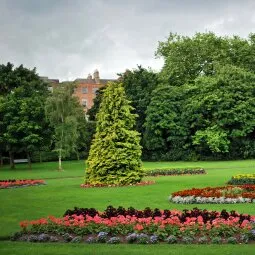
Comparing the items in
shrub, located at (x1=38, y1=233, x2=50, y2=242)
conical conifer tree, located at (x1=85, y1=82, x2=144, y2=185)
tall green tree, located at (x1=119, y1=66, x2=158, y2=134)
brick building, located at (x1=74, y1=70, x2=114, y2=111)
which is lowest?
shrub, located at (x1=38, y1=233, x2=50, y2=242)

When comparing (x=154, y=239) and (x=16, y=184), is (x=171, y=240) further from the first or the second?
(x=16, y=184)

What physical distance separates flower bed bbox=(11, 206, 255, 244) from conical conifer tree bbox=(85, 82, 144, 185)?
15.9m

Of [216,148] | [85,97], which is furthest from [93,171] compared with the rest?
[85,97]

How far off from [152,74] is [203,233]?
56890 millimetres

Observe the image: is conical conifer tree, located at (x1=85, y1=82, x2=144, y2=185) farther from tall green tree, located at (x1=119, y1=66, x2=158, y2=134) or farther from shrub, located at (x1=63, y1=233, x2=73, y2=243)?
tall green tree, located at (x1=119, y1=66, x2=158, y2=134)

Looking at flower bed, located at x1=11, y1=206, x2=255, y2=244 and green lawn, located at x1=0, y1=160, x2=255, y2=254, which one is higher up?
flower bed, located at x1=11, y1=206, x2=255, y2=244

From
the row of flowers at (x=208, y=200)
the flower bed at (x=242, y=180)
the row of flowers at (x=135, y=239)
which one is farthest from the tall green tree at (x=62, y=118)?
the row of flowers at (x=135, y=239)

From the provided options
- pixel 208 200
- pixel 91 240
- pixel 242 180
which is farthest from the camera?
pixel 242 180

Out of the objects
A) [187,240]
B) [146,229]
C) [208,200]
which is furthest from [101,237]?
[208,200]

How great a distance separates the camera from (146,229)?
509 inches

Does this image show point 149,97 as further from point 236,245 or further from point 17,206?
point 236,245

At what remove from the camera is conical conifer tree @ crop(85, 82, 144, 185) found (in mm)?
30312

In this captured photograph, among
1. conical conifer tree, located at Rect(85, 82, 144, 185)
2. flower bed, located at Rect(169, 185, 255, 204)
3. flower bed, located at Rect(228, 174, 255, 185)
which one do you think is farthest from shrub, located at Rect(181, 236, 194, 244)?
conical conifer tree, located at Rect(85, 82, 144, 185)

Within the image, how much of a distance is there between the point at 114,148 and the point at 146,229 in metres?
17.9
